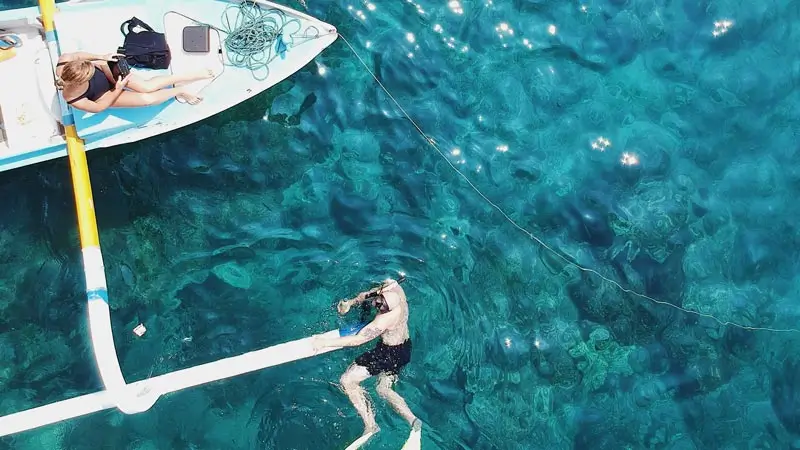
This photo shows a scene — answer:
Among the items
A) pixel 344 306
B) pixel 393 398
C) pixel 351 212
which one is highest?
pixel 351 212

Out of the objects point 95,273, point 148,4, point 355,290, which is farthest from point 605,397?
point 148,4

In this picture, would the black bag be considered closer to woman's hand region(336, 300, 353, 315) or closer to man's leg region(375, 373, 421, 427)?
woman's hand region(336, 300, 353, 315)

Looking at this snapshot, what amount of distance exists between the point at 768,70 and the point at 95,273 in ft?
29.7

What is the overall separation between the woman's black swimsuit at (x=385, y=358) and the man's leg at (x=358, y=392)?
0.11 m

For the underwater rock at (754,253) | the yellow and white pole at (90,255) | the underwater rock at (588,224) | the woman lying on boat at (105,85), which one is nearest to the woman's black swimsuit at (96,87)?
the woman lying on boat at (105,85)

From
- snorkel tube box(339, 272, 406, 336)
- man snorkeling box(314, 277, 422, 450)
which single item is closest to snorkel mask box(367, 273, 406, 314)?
man snorkeling box(314, 277, 422, 450)

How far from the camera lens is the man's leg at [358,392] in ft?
29.6

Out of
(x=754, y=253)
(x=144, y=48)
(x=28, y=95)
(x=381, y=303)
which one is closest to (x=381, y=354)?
(x=381, y=303)

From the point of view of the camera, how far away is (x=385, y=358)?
891cm

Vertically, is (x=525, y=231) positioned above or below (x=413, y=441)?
above

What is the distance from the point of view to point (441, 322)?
30.3 ft

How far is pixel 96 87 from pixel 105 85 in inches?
5.3

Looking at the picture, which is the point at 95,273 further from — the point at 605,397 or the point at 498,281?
the point at 605,397

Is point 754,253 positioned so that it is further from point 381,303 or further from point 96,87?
point 96,87
